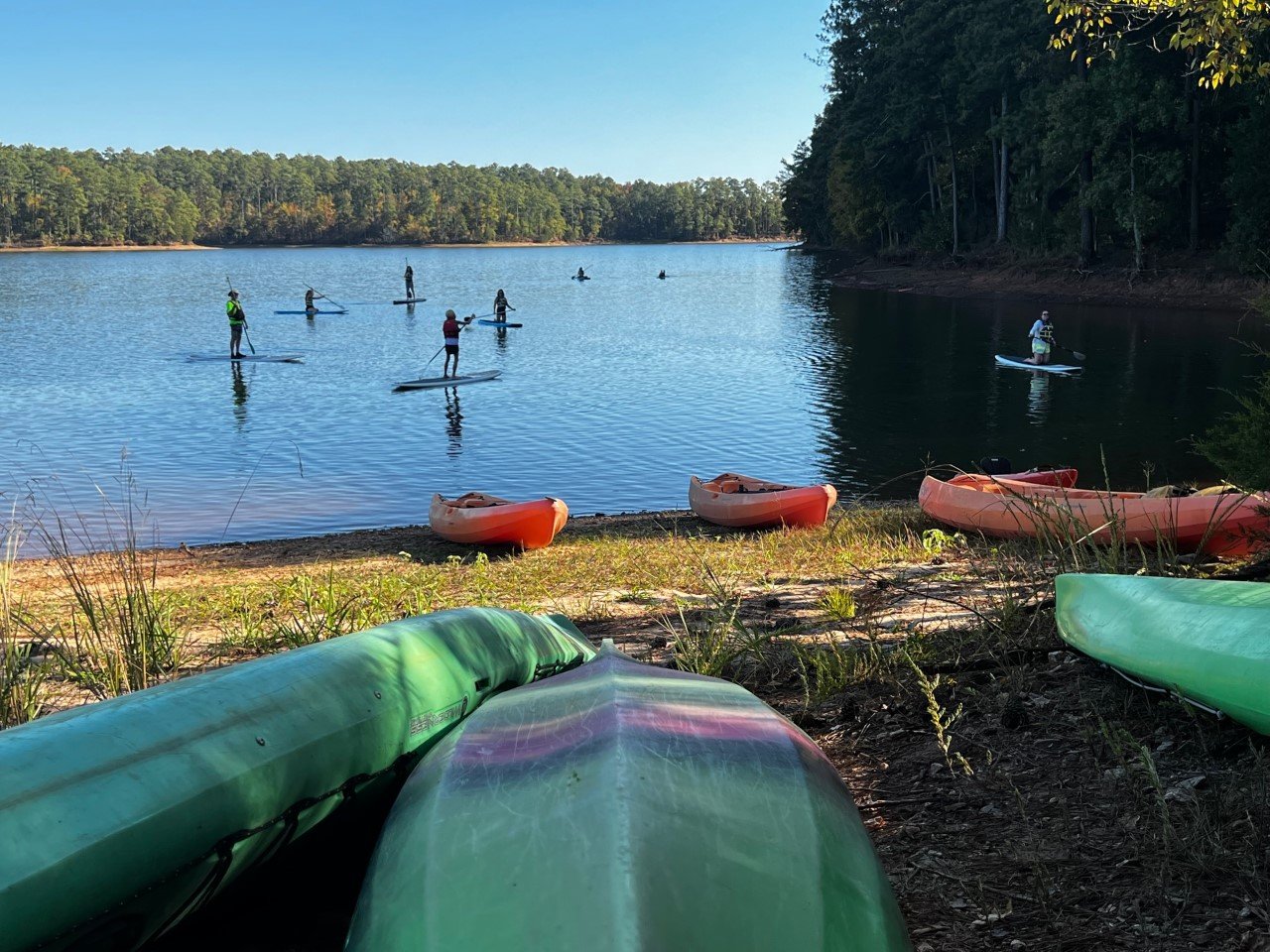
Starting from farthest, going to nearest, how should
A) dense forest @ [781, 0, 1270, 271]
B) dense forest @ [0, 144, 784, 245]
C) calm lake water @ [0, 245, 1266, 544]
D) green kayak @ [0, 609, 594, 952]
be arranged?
dense forest @ [0, 144, 784, 245] < dense forest @ [781, 0, 1270, 271] < calm lake water @ [0, 245, 1266, 544] < green kayak @ [0, 609, 594, 952]

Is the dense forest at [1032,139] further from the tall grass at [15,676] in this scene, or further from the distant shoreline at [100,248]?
the distant shoreline at [100,248]

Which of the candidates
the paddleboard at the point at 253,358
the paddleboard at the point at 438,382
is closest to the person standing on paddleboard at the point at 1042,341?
the paddleboard at the point at 438,382

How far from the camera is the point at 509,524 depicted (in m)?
12.5

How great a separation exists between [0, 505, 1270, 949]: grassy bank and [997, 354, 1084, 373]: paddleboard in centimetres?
1954

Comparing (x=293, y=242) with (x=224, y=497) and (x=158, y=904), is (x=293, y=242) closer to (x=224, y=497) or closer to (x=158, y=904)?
(x=224, y=497)

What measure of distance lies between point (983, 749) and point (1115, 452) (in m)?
17.4

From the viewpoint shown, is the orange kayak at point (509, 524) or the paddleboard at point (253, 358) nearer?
the orange kayak at point (509, 524)

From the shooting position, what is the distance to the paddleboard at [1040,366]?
27531mm

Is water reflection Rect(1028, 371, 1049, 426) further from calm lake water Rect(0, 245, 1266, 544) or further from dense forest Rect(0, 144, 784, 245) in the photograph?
dense forest Rect(0, 144, 784, 245)

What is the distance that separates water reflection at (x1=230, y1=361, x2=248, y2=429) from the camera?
23947 mm

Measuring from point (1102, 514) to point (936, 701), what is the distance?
6.00m

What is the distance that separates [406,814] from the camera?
2889mm

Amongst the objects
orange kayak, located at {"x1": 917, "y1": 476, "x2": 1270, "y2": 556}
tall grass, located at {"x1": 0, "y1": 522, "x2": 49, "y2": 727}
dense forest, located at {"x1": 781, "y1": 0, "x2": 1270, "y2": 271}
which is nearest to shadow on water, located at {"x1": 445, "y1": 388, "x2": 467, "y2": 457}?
orange kayak, located at {"x1": 917, "y1": 476, "x2": 1270, "y2": 556}

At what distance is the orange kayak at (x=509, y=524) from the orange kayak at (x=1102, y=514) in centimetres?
431
